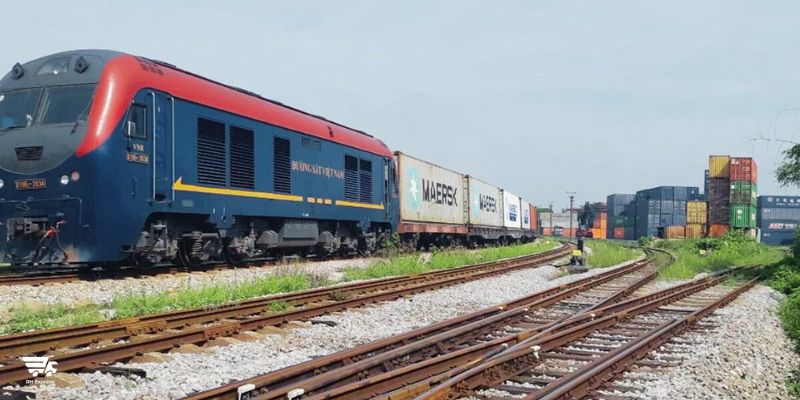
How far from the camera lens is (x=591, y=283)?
15320 millimetres

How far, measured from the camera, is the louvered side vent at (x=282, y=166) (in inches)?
629

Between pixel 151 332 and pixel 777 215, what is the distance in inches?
3332

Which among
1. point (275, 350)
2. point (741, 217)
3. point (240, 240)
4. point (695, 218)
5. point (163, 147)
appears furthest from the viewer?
point (695, 218)

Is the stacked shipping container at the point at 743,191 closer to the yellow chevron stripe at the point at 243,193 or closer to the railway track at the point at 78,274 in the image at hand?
the yellow chevron stripe at the point at 243,193

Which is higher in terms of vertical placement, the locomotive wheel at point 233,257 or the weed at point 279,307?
the locomotive wheel at point 233,257

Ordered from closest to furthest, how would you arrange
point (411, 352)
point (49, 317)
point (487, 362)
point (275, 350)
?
point (487, 362) → point (411, 352) → point (275, 350) → point (49, 317)

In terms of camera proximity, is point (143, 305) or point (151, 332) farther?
point (143, 305)

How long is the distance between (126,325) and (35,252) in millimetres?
4658

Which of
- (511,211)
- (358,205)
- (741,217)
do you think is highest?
(358,205)

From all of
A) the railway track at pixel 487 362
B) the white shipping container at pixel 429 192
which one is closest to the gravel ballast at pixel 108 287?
the railway track at pixel 487 362

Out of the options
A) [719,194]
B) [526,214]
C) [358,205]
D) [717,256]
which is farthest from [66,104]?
[526,214]

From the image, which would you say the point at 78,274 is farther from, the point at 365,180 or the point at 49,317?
the point at 365,180

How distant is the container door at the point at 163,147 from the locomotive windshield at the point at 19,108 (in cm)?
192

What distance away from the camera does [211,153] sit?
1368 centimetres
